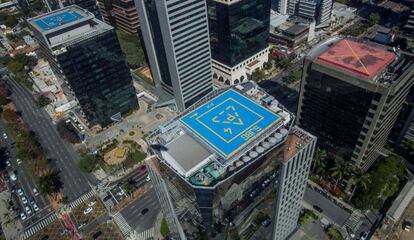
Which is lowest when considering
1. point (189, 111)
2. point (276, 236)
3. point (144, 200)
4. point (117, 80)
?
point (144, 200)

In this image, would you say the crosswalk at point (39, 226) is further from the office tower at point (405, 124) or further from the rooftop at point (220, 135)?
the office tower at point (405, 124)

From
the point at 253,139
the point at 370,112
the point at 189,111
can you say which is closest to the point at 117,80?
the point at 189,111

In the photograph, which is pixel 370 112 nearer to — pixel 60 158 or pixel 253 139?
pixel 253 139

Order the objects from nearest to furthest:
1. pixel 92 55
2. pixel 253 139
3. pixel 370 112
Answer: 1. pixel 253 139
2. pixel 370 112
3. pixel 92 55

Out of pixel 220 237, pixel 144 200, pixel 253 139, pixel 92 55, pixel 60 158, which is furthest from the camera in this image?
pixel 60 158

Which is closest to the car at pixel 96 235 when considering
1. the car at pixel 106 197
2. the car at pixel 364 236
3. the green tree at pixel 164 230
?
the car at pixel 106 197

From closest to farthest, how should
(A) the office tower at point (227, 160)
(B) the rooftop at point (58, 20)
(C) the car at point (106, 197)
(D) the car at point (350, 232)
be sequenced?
(A) the office tower at point (227, 160), (D) the car at point (350, 232), (C) the car at point (106, 197), (B) the rooftop at point (58, 20)

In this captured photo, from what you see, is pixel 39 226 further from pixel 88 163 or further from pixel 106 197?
pixel 88 163
